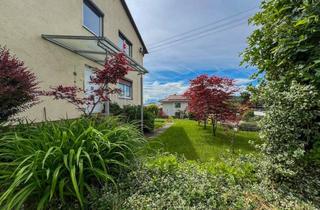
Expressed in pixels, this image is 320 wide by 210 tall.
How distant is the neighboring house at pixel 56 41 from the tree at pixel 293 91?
488 cm

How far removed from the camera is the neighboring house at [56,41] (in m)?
5.73

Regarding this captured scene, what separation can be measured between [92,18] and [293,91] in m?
9.93

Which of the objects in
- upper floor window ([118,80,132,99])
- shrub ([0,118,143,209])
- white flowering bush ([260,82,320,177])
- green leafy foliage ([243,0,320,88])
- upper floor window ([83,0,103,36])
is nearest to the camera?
shrub ([0,118,143,209])

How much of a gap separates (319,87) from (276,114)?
639 millimetres

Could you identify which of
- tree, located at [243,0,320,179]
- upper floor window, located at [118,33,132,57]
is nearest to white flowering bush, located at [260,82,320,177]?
tree, located at [243,0,320,179]

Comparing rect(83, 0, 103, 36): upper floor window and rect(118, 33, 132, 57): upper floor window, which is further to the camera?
rect(118, 33, 132, 57): upper floor window

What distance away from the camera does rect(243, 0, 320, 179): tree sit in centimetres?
260

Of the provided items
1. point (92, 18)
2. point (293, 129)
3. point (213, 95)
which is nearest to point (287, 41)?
point (293, 129)

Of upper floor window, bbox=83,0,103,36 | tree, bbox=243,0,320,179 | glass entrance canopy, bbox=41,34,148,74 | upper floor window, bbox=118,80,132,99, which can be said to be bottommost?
tree, bbox=243,0,320,179

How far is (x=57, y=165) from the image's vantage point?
2.15 m

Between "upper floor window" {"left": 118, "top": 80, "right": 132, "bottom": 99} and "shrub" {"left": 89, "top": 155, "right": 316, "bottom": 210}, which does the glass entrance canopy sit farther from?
"upper floor window" {"left": 118, "top": 80, "right": 132, "bottom": 99}

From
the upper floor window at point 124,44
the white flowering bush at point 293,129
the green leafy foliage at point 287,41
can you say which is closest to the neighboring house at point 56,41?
the upper floor window at point 124,44

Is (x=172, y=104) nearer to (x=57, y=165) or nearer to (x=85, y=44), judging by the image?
(x=85, y=44)

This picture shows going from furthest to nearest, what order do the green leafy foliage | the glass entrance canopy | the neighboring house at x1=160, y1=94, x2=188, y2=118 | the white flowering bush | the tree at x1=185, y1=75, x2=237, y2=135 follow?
the neighboring house at x1=160, y1=94, x2=188, y2=118 → the tree at x1=185, y1=75, x2=237, y2=135 → the glass entrance canopy → the green leafy foliage → the white flowering bush
